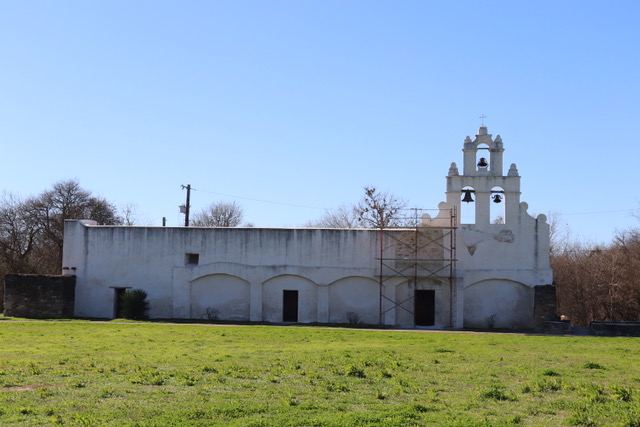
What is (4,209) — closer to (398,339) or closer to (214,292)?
(214,292)

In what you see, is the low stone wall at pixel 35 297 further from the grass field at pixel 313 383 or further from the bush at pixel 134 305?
the grass field at pixel 313 383

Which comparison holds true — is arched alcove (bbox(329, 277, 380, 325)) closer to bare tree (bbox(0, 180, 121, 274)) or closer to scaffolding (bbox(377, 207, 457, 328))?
scaffolding (bbox(377, 207, 457, 328))

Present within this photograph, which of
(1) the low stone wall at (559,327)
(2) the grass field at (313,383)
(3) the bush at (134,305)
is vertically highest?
(3) the bush at (134,305)

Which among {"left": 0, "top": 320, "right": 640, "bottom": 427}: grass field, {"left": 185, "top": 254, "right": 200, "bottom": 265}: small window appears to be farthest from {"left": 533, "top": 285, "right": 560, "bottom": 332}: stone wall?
{"left": 185, "top": 254, "right": 200, "bottom": 265}: small window

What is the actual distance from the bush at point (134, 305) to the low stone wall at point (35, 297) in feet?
9.63

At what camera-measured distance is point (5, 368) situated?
14.3 meters

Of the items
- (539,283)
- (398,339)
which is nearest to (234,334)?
(398,339)

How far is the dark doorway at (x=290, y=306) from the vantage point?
34.1m

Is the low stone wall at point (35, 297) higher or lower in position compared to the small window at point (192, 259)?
lower

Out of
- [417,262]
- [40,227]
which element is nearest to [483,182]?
[417,262]

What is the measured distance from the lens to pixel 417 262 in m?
32.6

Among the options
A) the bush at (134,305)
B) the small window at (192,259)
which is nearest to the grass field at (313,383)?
the bush at (134,305)

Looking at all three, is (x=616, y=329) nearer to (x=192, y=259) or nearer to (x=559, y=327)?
(x=559, y=327)

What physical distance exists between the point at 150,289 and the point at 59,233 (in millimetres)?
19170
